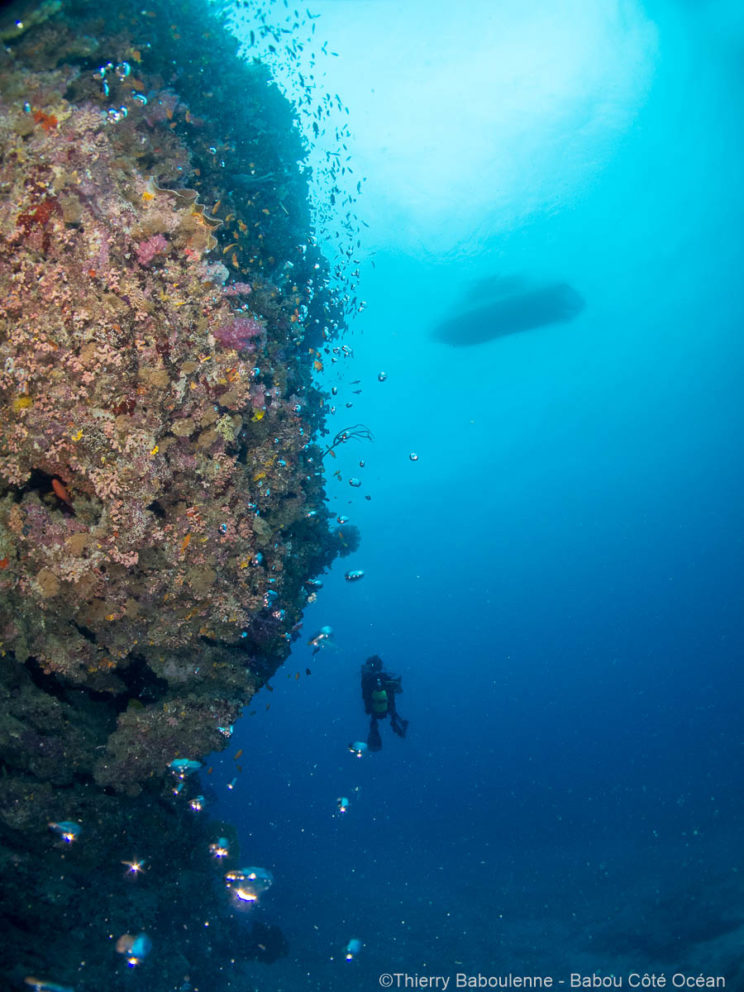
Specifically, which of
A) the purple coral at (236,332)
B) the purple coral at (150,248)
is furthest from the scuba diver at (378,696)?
the purple coral at (150,248)

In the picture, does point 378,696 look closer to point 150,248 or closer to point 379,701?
point 379,701

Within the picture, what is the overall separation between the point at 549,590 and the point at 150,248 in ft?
333

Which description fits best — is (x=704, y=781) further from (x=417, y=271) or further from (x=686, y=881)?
(x=417, y=271)

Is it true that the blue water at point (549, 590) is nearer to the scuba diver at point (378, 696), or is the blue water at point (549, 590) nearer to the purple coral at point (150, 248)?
the scuba diver at point (378, 696)

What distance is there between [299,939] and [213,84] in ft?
96.7

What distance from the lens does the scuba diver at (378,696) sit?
14.1 meters

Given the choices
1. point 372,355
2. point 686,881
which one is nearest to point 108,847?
point 686,881

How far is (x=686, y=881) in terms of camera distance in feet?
69.5

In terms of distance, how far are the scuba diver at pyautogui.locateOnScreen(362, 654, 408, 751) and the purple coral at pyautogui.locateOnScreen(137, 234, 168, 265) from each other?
12472 mm

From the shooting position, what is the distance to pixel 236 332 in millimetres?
5082

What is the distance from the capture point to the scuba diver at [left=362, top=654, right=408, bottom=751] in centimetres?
1412

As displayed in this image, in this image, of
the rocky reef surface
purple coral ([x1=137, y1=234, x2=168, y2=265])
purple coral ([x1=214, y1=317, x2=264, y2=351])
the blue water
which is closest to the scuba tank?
the blue water

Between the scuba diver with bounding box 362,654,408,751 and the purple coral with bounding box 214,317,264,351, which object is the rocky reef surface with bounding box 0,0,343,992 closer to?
the purple coral with bounding box 214,317,264,351

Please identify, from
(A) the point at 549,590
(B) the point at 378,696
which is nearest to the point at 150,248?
(B) the point at 378,696
